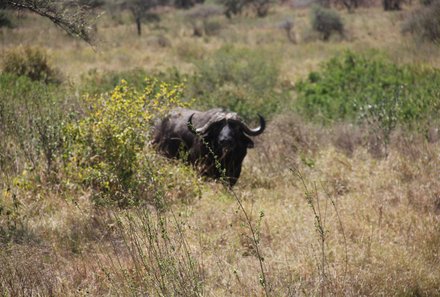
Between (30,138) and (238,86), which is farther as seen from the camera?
(238,86)

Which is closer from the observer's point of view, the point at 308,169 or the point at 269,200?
the point at 269,200

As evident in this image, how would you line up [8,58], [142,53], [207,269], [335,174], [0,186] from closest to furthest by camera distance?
[207,269] < [0,186] < [335,174] < [8,58] < [142,53]

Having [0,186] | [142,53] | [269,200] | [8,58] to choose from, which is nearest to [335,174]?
[269,200]

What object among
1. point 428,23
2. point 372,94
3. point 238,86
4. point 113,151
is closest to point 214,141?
point 113,151

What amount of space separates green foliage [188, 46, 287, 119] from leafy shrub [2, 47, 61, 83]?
4319 mm

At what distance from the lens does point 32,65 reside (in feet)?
52.2

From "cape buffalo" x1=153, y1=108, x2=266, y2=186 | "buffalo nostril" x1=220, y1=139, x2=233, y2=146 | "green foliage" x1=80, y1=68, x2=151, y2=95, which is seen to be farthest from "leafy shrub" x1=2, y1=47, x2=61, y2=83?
"buffalo nostril" x1=220, y1=139, x2=233, y2=146

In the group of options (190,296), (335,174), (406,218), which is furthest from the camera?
(335,174)

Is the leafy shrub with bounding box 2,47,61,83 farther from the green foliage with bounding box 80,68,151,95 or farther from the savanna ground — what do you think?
the savanna ground

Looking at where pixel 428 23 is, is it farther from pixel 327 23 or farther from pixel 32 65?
pixel 327 23

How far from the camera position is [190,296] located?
3721 millimetres

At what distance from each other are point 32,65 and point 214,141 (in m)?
10.0

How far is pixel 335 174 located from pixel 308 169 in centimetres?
53

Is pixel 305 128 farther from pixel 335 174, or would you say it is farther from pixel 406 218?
pixel 406 218
